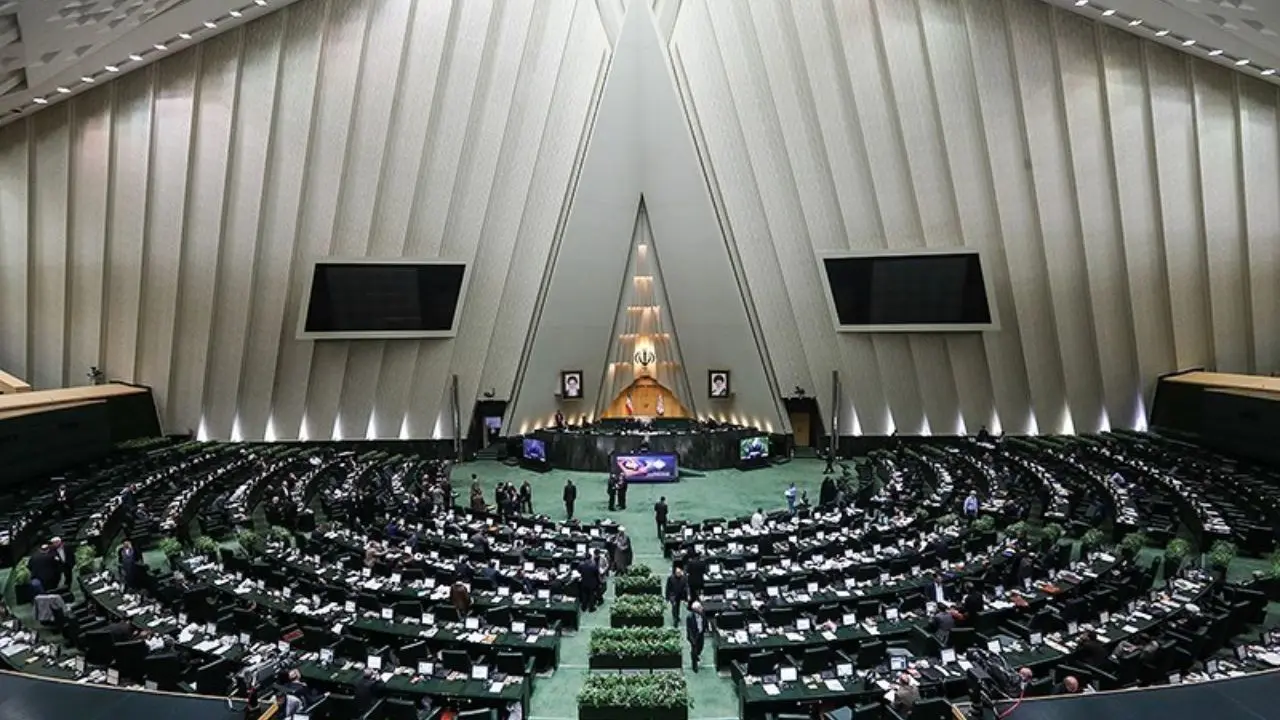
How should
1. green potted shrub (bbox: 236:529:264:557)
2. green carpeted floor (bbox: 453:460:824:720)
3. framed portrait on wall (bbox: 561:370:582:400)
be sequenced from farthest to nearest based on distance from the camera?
framed portrait on wall (bbox: 561:370:582:400)
green potted shrub (bbox: 236:529:264:557)
green carpeted floor (bbox: 453:460:824:720)

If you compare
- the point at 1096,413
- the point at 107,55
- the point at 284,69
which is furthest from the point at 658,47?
the point at 1096,413

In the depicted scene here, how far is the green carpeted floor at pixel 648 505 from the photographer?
10.5 meters

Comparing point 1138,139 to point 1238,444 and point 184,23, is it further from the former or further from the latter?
point 184,23

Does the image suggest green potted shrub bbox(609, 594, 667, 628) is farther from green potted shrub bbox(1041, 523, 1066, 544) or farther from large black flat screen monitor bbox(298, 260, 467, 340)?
large black flat screen monitor bbox(298, 260, 467, 340)

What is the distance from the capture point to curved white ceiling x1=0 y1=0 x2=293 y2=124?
15618 millimetres

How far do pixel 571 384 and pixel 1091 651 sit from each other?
25456 mm

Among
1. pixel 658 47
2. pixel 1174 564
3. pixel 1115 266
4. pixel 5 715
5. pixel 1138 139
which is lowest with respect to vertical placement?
pixel 1174 564

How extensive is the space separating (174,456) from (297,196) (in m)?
10.1

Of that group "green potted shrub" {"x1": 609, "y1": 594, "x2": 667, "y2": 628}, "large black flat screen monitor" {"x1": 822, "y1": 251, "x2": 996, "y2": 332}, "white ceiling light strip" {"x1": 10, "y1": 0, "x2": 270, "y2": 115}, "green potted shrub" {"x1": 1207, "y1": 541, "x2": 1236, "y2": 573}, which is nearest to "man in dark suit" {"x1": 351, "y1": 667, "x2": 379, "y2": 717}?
"green potted shrub" {"x1": 609, "y1": 594, "x2": 667, "y2": 628}

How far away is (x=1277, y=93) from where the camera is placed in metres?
21.6

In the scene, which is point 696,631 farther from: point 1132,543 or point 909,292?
point 909,292

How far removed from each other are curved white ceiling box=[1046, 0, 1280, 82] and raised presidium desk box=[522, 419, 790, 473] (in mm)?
18583

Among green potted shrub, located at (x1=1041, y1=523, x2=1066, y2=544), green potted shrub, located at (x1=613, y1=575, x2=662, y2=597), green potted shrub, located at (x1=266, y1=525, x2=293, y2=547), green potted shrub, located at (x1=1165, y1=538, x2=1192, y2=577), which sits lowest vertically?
green potted shrub, located at (x1=613, y1=575, x2=662, y2=597)

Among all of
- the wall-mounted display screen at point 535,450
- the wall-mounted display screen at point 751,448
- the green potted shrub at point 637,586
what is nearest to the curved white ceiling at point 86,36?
the green potted shrub at point 637,586
